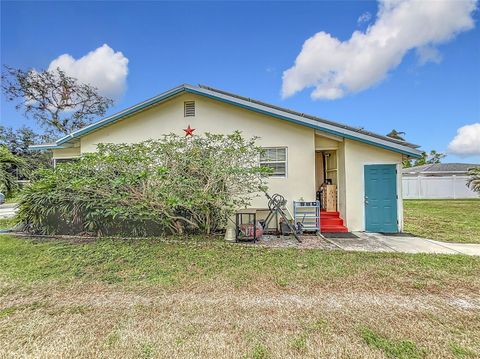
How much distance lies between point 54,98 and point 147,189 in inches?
938

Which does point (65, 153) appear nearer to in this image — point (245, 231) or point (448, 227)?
point (245, 231)

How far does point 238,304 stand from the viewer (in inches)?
142

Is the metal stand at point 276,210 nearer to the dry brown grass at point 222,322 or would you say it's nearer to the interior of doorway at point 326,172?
the interior of doorway at point 326,172

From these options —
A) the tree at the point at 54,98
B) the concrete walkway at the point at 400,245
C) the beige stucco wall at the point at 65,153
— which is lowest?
the concrete walkway at the point at 400,245

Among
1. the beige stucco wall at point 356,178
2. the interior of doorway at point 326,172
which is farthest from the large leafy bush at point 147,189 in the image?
the interior of doorway at point 326,172

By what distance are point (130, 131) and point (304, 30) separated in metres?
10.1

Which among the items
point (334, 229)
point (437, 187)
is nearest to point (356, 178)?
point (334, 229)

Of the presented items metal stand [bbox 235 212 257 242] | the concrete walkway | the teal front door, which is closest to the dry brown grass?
the concrete walkway

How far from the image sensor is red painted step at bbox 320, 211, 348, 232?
891 centimetres

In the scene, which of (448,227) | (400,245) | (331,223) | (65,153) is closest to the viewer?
(400,245)

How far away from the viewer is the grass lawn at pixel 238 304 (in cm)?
268

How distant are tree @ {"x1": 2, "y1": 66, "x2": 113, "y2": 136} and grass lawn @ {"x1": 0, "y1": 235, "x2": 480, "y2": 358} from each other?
23078mm

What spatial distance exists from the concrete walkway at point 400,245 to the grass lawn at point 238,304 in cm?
70

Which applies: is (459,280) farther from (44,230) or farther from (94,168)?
(44,230)
